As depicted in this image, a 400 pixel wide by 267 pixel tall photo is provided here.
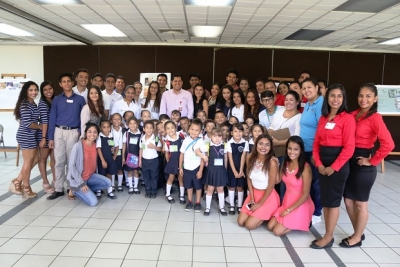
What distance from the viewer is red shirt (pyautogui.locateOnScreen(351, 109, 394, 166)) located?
2.96 meters

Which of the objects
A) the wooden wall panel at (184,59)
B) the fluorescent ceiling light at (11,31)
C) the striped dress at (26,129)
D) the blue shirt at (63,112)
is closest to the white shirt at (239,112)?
the blue shirt at (63,112)

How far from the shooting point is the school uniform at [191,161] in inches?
167

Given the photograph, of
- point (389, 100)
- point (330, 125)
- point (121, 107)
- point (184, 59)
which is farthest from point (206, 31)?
point (389, 100)

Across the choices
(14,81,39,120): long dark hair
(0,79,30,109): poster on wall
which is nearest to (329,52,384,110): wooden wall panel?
(14,81,39,120): long dark hair

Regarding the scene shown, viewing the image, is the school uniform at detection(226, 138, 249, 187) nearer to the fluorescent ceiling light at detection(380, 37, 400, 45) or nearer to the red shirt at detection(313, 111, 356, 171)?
the red shirt at detection(313, 111, 356, 171)

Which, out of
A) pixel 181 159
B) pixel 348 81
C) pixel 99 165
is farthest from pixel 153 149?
pixel 348 81

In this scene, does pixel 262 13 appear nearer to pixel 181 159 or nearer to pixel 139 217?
pixel 181 159

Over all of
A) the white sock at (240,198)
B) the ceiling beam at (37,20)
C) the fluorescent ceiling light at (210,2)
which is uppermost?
the fluorescent ceiling light at (210,2)

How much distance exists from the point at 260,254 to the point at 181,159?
5.57ft

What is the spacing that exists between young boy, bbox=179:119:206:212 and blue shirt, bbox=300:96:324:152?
4.24ft

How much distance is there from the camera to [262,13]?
5.00m

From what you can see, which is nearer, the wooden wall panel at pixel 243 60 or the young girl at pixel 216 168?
the young girl at pixel 216 168

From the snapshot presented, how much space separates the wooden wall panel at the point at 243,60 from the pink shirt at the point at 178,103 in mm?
3242

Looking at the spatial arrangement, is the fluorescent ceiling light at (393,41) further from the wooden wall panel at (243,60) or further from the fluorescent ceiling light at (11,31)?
the fluorescent ceiling light at (11,31)
